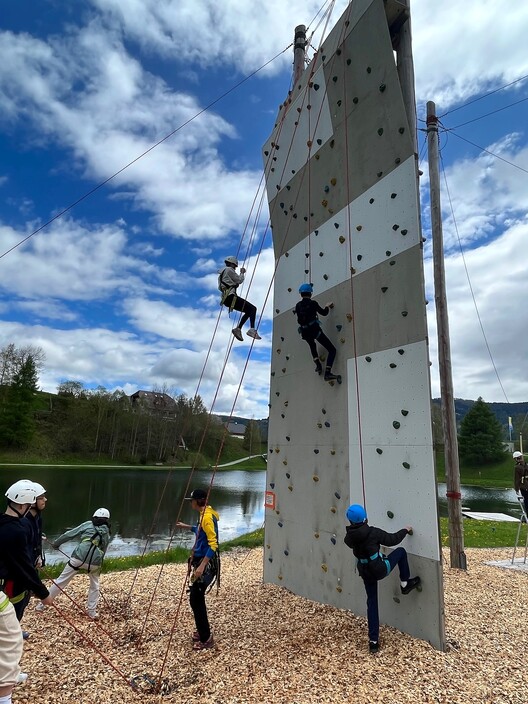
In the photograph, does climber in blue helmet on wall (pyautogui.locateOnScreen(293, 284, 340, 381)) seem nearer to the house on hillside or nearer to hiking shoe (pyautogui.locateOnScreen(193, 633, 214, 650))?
hiking shoe (pyautogui.locateOnScreen(193, 633, 214, 650))

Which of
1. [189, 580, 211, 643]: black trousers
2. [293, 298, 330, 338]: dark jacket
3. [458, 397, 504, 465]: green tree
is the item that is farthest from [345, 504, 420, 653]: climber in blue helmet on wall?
[458, 397, 504, 465]: green tree

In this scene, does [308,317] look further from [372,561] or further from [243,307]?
[372,561]

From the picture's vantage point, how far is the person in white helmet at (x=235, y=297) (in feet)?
21.8

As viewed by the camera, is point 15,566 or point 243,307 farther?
point 243,307

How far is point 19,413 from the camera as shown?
153ft

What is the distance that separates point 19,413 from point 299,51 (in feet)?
160

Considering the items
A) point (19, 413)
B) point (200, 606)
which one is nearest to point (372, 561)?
point (200, 606)

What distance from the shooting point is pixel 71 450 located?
53.0 metres

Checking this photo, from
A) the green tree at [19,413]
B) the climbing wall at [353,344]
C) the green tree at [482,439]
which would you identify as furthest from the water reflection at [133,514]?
the green tree at [482,439]

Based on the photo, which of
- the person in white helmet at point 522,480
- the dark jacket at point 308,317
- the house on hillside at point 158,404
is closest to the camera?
the dark jacket at point 308,317

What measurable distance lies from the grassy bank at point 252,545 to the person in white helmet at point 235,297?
13.3 feet

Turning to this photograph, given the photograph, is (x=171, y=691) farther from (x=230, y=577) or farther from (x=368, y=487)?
(x=230, y=577)

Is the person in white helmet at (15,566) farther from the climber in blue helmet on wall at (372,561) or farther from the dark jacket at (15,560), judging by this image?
the climber in blue helmet on wall at (372,561)

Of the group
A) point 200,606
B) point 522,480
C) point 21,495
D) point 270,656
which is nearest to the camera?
point 21,495
